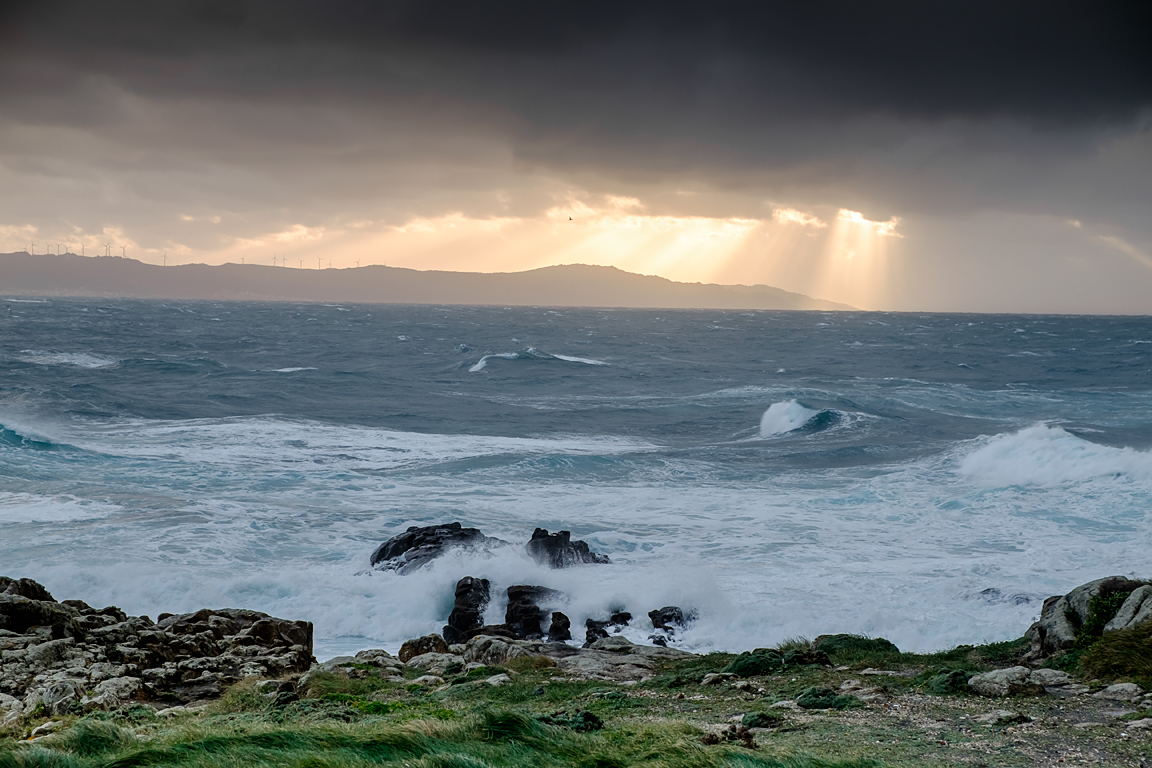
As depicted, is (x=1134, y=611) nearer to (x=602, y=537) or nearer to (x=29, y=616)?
(x=602, y=537)

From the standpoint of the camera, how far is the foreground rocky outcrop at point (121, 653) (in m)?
8.82

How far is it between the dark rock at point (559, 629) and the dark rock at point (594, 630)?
357mm

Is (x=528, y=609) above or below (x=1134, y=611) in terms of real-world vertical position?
below

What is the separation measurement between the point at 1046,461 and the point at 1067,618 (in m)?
20.6

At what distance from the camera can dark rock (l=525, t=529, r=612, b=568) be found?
1828 cm

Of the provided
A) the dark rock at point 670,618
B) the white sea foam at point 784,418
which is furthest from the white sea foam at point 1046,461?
the dark rock at point 670,618

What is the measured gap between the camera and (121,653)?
33.9 feet

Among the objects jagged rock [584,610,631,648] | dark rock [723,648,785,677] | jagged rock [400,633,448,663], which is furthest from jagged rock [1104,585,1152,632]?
jagged rock [400,633,448,663]

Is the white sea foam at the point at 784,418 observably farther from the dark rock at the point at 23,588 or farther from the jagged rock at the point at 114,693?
the jagged rock at the point at 114,693

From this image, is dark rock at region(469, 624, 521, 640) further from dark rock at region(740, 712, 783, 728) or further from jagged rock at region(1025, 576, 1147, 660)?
jagged rock at region(1025, 576, 1147, 660)

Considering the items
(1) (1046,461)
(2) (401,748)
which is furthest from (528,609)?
(1) (1046,461)

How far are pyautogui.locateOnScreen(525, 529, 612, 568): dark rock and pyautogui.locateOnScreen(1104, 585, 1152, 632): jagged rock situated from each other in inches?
453

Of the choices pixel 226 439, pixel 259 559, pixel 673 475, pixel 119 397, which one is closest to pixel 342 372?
pixel 119 397

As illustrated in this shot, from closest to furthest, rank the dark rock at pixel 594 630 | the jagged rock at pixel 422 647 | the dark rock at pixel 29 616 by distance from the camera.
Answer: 1. the dark rock at pixel 29 616
2. the jagged rock at pixel 422 647
3. the dark rock at pixel 594 630
